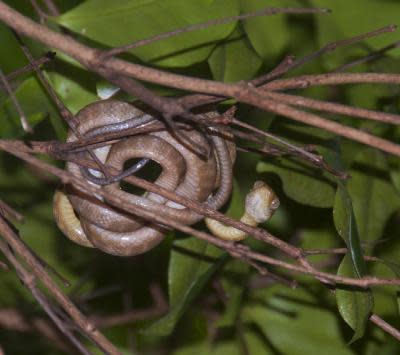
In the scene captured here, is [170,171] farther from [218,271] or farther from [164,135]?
[218,271]

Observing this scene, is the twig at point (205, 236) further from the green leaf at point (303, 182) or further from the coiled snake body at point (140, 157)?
the green leaf at point (303, 182)

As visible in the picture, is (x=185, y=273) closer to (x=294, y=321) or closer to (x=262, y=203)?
(x=262, y=203)

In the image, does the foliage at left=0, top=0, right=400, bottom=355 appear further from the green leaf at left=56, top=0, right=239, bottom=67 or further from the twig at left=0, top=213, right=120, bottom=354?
the twig at left=0, top=213, right=120, bottom=354

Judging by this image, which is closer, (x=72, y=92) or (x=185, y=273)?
(x=72, y=92)

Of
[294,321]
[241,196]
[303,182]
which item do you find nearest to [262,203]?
[303,182]

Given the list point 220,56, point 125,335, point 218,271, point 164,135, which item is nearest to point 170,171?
point 164,135

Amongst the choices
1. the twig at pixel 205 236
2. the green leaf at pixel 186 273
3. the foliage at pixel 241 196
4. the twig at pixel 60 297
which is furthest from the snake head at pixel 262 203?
the twig at pixel 60 297

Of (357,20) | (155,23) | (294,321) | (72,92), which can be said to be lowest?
(294,321)
